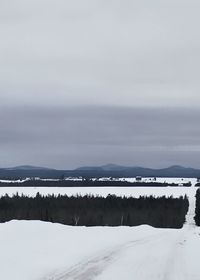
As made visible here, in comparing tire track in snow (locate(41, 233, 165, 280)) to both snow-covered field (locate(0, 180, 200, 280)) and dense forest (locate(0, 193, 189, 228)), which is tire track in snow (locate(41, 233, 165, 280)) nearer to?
snow-covered field (locate(0, 180, 200, 280))

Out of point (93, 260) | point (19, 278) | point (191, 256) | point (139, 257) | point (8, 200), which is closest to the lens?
point (19, 278)

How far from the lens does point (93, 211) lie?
351 feet

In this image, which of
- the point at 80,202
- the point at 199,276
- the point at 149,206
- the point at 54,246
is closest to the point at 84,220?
the point at 80,202

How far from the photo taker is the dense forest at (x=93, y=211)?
98438 millimetres

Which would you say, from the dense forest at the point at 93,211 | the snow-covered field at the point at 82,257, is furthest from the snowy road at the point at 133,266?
the dense forest at the point at 93,211

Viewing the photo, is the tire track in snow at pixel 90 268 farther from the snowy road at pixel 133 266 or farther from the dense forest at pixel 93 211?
the dense forest at pixel 93 211

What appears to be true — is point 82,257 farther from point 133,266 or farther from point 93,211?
point 93,211

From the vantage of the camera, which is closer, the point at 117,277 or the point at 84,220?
the point at 117,277

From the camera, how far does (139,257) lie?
72.5 ft

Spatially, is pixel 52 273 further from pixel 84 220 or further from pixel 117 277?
pixel 84 220

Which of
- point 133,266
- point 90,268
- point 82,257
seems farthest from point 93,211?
point 90,268

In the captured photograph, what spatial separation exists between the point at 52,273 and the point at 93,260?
390 centimetres

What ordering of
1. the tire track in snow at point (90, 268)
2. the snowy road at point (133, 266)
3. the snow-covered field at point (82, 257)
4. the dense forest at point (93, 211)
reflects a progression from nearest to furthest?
the tire track in snow at point (90, 268) → the snowy road at point (133, 266) → the snow-covered field at point (82, 257) → the dense forest at point (93, 211)

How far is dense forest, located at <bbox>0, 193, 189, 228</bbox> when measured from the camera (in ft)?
323
